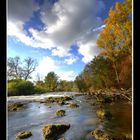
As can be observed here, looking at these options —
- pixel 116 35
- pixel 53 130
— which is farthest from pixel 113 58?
pixel 53 130

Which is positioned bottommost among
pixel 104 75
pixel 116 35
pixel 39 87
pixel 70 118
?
pixel 70 118

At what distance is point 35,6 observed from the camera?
1.75 m

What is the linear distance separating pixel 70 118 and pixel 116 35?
1.01 metres

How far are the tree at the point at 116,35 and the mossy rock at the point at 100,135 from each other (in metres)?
0.55

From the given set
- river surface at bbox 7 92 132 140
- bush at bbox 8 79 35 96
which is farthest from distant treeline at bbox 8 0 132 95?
river surface at bbox 7 92 132 140

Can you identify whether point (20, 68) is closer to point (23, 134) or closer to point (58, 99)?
point (58, 99)

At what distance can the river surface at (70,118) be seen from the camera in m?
1.73

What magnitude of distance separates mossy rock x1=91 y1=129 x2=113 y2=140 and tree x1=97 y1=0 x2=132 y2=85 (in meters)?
0.55

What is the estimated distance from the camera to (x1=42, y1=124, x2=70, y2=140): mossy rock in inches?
67.1

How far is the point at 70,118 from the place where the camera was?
77.7 inches

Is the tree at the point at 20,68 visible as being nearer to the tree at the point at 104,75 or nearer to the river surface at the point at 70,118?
the river surface at the point at 70,118

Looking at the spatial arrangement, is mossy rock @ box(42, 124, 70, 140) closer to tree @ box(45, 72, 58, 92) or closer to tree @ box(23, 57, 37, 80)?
tree @ box(45, 72, 58, 92)

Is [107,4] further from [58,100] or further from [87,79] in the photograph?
[58,100]

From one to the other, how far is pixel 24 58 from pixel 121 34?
1016 mm
